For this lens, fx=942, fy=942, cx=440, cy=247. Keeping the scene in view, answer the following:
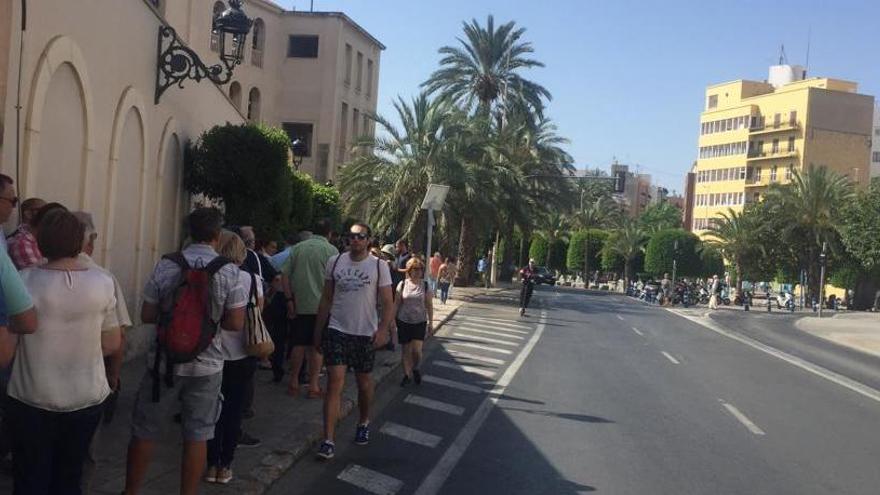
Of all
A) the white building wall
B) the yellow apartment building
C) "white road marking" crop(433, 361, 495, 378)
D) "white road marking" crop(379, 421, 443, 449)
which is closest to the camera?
"white road marking" crop(379, 421, 443, 449)

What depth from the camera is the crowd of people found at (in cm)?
424

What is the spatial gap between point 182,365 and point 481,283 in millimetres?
47676

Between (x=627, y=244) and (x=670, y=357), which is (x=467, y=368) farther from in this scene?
(x=627, y=244)

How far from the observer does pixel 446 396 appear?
1148cm

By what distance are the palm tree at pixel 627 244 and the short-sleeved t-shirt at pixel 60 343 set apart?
264 feet

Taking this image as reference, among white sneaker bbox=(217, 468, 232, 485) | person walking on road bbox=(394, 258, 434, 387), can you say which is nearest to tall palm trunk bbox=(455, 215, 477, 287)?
person walking on road bbox=(394, 258, 434, 387)

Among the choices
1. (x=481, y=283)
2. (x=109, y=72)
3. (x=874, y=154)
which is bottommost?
(x=481, y=283)

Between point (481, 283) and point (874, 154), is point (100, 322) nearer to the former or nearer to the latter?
point (481, 283)

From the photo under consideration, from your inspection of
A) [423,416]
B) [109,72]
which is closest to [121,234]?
[109,72]

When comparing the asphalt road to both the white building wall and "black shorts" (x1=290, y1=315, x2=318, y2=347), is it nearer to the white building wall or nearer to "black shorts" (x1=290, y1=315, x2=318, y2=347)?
"black shorts" (x1=290, y1=315, x2=318, y2=347)

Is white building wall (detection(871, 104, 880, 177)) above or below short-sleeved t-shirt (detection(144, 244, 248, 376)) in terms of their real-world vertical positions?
above

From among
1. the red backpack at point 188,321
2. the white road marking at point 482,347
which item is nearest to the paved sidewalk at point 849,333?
the white road marking at point 482,347

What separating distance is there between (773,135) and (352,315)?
3685 inches

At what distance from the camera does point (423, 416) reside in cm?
1004
